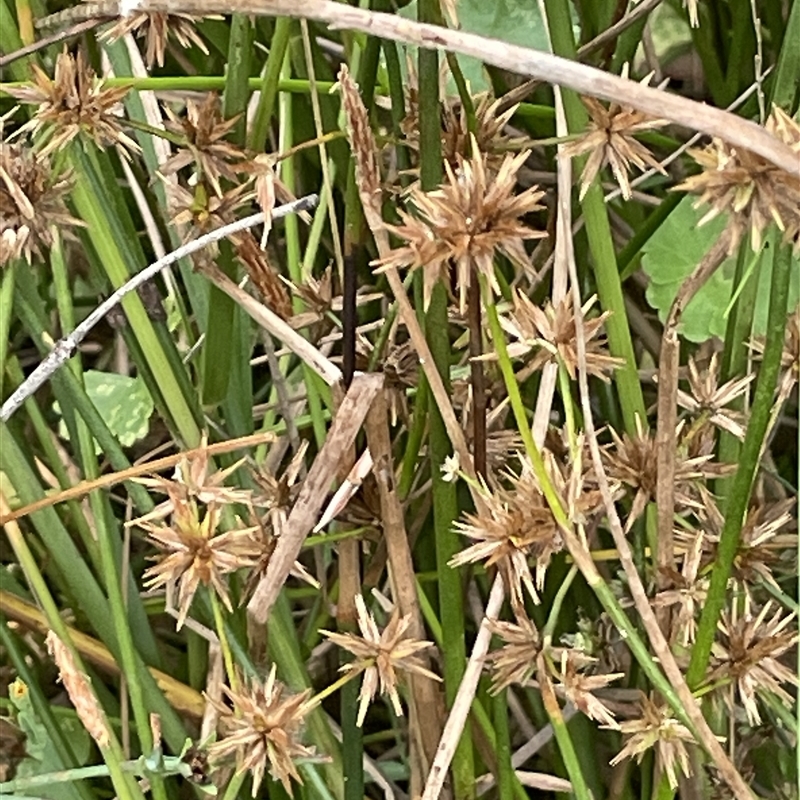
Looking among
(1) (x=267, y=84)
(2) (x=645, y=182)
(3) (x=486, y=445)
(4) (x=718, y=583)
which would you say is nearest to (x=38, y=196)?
(1) (x=267, y=84)

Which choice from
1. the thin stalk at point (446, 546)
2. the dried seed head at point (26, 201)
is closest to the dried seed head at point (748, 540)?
the thin stalk at point (446, 546)

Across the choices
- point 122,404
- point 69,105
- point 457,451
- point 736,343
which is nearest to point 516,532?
point 457,451

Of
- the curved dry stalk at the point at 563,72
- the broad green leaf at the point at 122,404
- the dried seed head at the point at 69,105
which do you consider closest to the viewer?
the curved dry stalk at the point at 563,72

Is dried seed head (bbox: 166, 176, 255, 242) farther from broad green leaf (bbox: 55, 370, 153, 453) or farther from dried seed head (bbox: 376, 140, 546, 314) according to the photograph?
broad green leaf (bbox: 55, 370, 153, 453)

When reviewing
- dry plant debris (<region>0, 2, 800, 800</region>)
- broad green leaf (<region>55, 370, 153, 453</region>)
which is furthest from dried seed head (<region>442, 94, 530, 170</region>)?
broad green leaf (<region>55, 370, 153, 453</region>)

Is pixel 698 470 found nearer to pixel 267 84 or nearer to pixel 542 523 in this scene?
pixel 542 523

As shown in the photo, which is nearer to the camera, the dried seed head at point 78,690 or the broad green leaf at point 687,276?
the dried seed head at point 78,690

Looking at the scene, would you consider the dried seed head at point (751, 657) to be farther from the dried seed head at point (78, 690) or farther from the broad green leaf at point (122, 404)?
the broad green leaf at point (122, 404)
